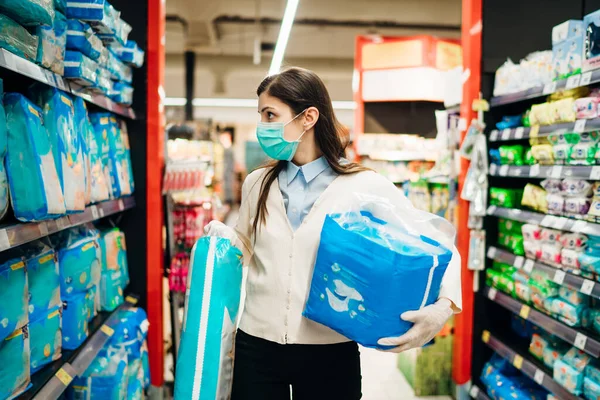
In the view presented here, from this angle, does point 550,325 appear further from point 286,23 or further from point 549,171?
point 286,23

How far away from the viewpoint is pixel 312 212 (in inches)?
68.2

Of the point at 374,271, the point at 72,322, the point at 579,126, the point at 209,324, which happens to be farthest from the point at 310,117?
the point at 579,126

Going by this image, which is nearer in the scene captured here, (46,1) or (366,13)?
(46,1)

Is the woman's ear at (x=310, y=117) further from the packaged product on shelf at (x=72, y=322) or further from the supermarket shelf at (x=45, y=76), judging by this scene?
the packaged product on shelf at (x=72, y=322)

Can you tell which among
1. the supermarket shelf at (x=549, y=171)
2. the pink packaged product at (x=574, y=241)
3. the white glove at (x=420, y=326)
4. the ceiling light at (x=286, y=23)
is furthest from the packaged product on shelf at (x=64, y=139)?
the pink packaged product at (x=574, y=241)

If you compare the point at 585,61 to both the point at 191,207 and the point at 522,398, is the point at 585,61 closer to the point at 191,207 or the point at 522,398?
the point at 522,398

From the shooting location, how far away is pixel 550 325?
281 cm

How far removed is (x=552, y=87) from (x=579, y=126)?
0.30 m

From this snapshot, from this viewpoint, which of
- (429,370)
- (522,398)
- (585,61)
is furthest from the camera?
(429,370)

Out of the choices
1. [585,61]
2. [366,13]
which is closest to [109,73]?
[585,61]

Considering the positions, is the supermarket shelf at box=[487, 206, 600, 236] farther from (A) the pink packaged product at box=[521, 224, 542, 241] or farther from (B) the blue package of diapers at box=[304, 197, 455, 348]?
(B) the blue package of diapers at box=[304, 197, 455, 348]

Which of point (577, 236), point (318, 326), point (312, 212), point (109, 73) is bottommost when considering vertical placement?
point (318, 326)

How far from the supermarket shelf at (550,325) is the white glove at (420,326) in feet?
4.49

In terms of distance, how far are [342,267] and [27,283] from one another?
3.75ft
